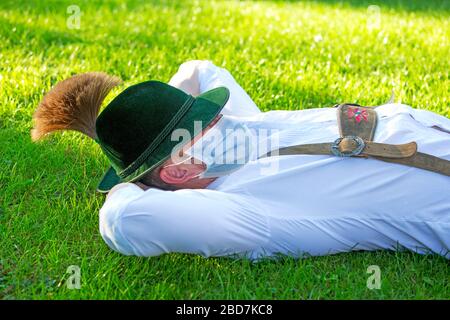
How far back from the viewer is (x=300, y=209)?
2.66m

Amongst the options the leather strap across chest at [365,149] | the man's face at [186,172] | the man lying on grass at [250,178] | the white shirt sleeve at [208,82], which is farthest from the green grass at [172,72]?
the white shirt sleeve at [208,82]

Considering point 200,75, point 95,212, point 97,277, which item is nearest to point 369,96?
point 200,75

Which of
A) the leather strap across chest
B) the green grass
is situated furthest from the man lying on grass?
the green grass

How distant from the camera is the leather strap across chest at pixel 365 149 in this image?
2646 mm

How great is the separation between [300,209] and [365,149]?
0.33m

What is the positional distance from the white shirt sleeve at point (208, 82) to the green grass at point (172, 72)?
58 centimetres

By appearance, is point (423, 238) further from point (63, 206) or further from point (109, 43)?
point (109, 43)

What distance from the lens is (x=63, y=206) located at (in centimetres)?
315

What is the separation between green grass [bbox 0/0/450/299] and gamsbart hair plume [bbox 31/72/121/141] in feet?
1.45

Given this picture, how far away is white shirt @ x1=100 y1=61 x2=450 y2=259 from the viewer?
2.52 meters

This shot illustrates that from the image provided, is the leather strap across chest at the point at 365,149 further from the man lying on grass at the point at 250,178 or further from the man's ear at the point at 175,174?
the man's ear at the point at 175,174
